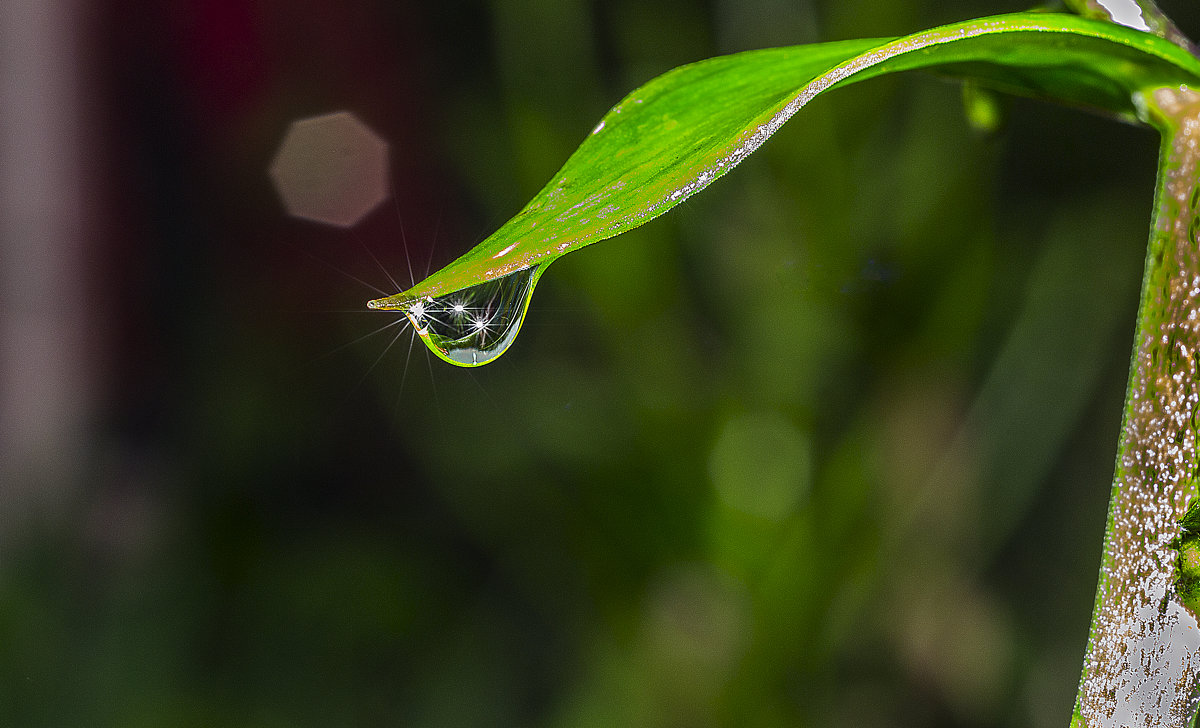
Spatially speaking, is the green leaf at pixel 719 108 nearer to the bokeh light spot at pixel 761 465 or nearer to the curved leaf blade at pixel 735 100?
the curved leaf blade at pixel 735 100

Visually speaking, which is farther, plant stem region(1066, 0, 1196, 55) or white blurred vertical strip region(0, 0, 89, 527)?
white blurred vertical strip region(0, 0, 89, 527)

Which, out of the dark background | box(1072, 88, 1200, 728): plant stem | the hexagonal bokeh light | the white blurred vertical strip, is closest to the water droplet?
box(1072, 88, 1200, 728): plant stem

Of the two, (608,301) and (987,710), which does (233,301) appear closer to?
(608,301)

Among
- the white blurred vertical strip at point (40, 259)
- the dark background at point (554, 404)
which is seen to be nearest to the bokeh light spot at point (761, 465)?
the dark background at point (554, 404)

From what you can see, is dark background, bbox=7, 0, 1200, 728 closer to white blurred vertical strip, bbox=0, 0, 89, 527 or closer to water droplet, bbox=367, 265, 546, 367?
white blurred vertical strip, bbox=0, 0, 89, 527

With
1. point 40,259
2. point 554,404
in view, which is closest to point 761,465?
point 554,404

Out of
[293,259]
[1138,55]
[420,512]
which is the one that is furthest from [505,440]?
[1138,55]

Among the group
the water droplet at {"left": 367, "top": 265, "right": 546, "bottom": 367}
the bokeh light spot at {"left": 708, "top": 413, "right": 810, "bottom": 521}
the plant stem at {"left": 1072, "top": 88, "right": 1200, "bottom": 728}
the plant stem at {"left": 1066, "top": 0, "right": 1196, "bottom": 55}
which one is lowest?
the bokeh light spot at {"left": 708, "top": 413, "right": 810, "bottom": 521}

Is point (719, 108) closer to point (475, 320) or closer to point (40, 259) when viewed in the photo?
point (475, 320)
